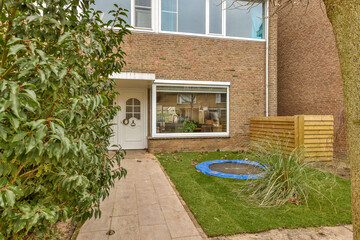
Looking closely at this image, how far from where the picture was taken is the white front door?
7.95 meters

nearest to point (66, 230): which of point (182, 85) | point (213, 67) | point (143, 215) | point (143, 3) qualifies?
point (143, 215)

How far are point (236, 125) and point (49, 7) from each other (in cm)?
719

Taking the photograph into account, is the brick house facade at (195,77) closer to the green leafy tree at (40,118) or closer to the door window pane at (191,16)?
the door window pane at (191,16)

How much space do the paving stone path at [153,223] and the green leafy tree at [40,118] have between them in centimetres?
97

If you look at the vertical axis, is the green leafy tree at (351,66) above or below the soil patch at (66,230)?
above

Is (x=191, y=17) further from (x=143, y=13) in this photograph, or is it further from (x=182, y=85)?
(x=182, y=85)

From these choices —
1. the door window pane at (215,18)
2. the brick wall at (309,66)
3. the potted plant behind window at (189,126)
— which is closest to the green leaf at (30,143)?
the potted plant behind window at (189,126)

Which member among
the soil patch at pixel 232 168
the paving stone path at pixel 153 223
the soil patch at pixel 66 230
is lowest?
the soil patch at pixel 66 230

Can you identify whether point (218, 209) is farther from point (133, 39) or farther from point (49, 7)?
point (133, 39)

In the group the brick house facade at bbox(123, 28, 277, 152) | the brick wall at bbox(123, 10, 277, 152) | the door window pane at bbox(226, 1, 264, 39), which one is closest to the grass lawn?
the brick house facade at bbox(123, 28, 277, 152)

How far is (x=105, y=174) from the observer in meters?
1.89

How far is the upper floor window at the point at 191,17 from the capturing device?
6.93m

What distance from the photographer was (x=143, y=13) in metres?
7.00

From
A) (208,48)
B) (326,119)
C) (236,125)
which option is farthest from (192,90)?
(326,119)
